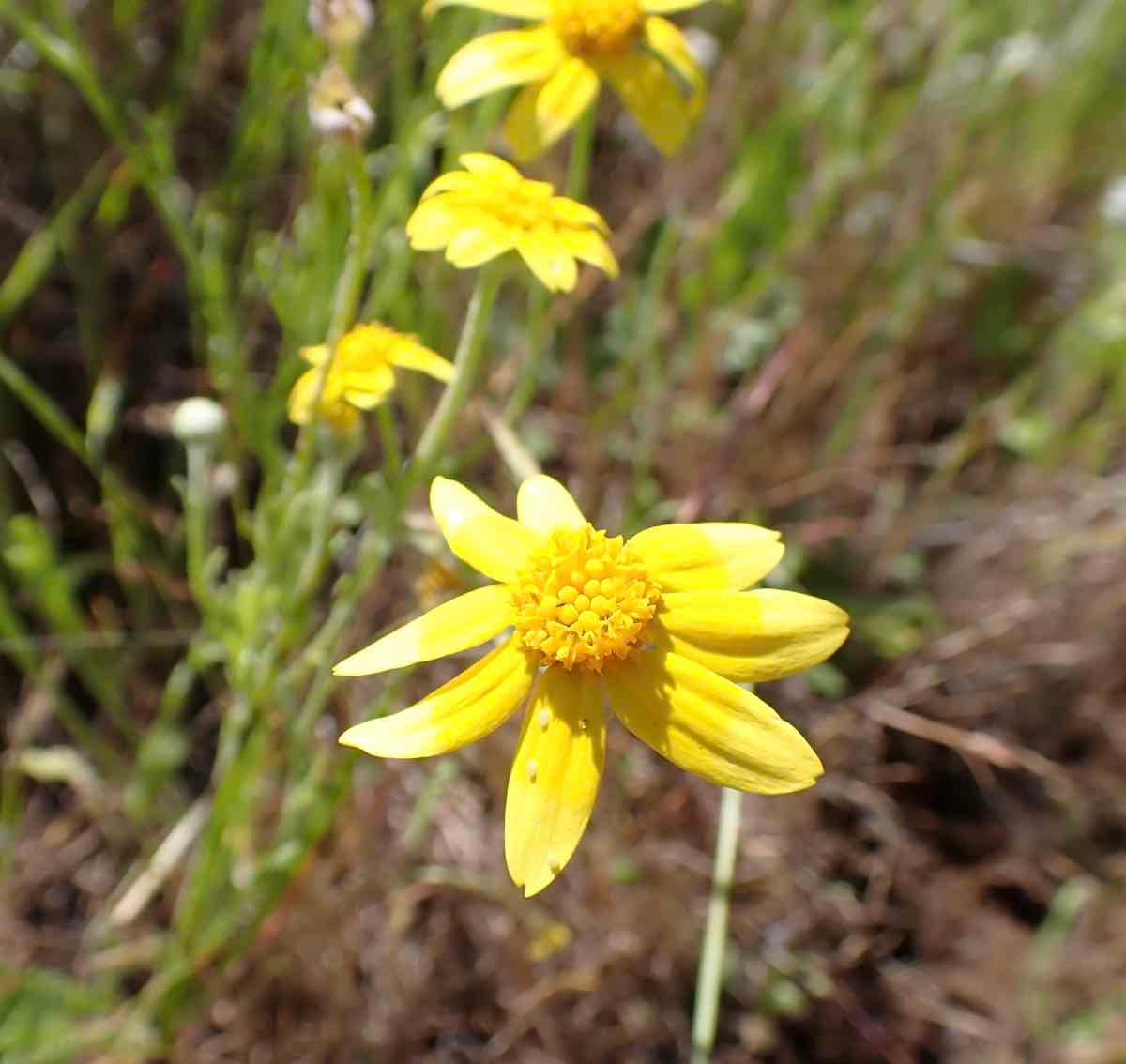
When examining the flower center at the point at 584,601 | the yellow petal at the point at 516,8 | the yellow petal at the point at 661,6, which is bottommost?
the flower center at the point at 584,601

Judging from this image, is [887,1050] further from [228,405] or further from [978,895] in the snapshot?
[228,405]

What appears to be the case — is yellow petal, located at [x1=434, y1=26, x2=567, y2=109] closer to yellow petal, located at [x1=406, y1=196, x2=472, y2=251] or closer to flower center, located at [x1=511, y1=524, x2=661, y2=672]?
yellow petal, located at [x1=406, y1=196, x2=472, y2=251]

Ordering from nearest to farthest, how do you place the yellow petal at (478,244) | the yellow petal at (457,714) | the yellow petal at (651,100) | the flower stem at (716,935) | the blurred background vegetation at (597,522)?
the yellow petal at (457,714), the yellow petal at (478,244), the flower stem at (716,935), the yellow petal at (651,100), the blurred background vegetation at (597,522)

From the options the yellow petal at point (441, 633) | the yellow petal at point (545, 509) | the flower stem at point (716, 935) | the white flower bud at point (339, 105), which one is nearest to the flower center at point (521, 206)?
the white flower bud at point (339, 105)

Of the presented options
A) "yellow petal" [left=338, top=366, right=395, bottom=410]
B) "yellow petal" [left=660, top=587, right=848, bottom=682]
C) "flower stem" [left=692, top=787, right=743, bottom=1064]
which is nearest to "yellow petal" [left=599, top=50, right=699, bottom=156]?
"yellow petal" [left=338, top=366, right=395, bottom=410]

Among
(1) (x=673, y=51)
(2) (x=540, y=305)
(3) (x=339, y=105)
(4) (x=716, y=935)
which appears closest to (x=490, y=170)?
(3) (x=339, y=105)

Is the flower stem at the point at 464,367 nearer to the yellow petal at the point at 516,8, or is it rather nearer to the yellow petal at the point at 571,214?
the yellow petal at the point at 571,214
